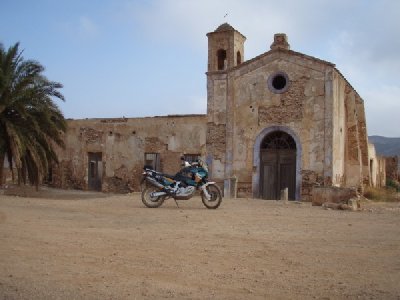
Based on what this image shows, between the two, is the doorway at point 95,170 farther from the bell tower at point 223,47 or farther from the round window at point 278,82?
the round window at point 278,82

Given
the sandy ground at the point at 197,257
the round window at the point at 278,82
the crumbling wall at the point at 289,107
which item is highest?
the round window at the point at 278,82

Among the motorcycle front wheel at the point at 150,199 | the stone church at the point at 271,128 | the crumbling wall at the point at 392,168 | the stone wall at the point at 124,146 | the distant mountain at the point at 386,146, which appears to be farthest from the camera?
the distant mountain at the point at 386,146

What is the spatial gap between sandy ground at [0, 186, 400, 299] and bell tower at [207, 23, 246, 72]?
43.9ft

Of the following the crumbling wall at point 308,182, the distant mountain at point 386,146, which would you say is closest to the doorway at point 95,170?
the crumbling wall at point 308,182

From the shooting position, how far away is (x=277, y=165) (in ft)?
62.2

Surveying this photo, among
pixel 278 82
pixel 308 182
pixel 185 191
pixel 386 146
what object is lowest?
pixel 185 191

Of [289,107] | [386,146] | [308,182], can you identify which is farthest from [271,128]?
[386,146]

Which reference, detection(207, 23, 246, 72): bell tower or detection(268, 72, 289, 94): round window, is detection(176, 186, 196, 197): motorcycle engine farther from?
detection(207, 23, 246, 72): bell tower

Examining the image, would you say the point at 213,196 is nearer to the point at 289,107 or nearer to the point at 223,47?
the point at 289,107

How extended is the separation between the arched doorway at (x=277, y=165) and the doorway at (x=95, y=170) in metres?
9.20

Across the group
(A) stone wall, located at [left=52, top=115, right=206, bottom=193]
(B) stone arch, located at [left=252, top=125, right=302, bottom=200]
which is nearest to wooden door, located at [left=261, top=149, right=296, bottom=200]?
(B) stone arch, located at [left=252, top=125, right=302, bottom=200]

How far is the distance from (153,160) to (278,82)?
285 inches

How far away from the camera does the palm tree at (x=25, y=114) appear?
16.8 metres

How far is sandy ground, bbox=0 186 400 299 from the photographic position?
15.0 feet
